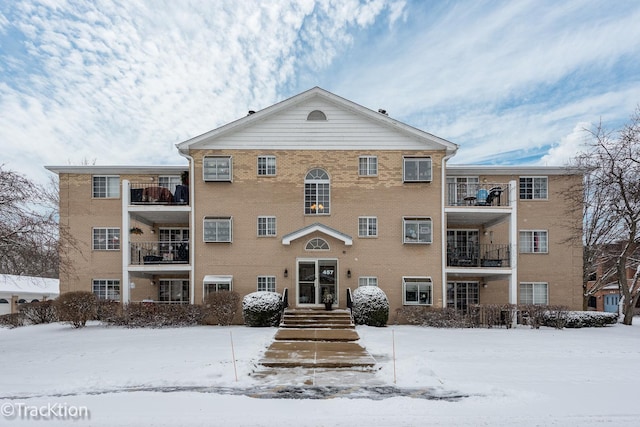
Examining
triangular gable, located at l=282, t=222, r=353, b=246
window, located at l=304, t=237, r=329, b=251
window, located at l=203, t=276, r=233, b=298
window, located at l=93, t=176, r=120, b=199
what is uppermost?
window, located at l=93, t=176, r=120, b=199

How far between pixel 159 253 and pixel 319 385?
51.7 feet

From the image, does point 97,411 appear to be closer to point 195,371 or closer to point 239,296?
point 195,371

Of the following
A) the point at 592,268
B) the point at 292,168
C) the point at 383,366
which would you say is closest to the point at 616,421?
the point at 383,366

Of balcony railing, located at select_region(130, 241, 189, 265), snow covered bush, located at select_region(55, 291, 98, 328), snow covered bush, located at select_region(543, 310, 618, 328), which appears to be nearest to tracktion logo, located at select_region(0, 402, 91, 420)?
snow covered bush, located at select_region(55, 291, 98, 328)

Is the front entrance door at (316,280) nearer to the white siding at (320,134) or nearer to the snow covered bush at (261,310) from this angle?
the snow covered bush at (261,310)

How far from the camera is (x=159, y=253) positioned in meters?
22.8

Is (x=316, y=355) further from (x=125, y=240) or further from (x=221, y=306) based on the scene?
(x=125, y=240)

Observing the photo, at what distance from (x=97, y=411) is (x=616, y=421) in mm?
8762

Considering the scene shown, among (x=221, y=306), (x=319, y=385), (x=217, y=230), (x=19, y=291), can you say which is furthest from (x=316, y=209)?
(x=19, y=291)

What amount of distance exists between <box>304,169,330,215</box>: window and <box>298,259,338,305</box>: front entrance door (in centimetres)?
251

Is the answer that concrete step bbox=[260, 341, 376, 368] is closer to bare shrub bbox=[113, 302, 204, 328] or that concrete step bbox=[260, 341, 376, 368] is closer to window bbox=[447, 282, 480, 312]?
bare shrub bbox=[113, 302, 204, 328]

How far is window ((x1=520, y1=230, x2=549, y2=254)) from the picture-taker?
22719 millimetres

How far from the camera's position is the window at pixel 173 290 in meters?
22.9

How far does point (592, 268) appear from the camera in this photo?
107ft
